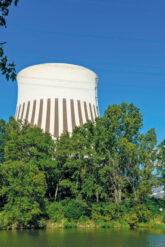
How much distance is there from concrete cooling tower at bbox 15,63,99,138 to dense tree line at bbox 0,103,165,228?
21.3 ft

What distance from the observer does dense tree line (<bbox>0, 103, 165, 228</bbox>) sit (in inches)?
999

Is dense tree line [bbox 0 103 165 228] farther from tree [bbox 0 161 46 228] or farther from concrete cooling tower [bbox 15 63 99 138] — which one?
concrete cooling tower [bbox 15 63 99 138]

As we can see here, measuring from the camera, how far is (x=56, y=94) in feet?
124

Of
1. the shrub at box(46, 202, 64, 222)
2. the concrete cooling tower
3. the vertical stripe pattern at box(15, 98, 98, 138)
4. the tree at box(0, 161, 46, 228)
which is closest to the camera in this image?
the tree at box(0, 161, 46, 228)

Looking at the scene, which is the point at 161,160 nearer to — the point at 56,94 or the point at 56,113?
the point at 56,113

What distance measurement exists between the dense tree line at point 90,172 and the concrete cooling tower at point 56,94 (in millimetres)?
6487

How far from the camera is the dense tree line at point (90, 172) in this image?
25.4 m

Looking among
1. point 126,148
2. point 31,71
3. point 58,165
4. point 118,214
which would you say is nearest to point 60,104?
point 31,71

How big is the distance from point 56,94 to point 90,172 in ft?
42.0

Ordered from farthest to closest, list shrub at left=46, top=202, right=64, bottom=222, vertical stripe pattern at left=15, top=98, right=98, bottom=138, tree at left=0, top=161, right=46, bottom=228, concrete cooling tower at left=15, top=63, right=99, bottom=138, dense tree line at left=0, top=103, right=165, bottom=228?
concrete cooling tower at left=15, top=63, right=99, bottom=138
vertical stripe pattern at left=15, top=98, right=98, bottom=138
shrub at left=46, top=202, right=64, bottom=222
dense tree line at left=0, top=103, right=165, bottom=228
tree at left=0, top=161, right=46, bottom=228

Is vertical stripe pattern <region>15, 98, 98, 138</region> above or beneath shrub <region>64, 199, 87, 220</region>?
above

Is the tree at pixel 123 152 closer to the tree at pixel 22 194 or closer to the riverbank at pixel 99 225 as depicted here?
the riverbank at pixel 99 225

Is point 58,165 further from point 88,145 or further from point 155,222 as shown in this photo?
point 155,222

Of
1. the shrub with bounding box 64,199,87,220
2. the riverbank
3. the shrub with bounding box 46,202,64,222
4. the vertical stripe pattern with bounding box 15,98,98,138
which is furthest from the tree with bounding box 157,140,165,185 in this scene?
the vertical stripe pattern with bounding box 15,98,98,138
